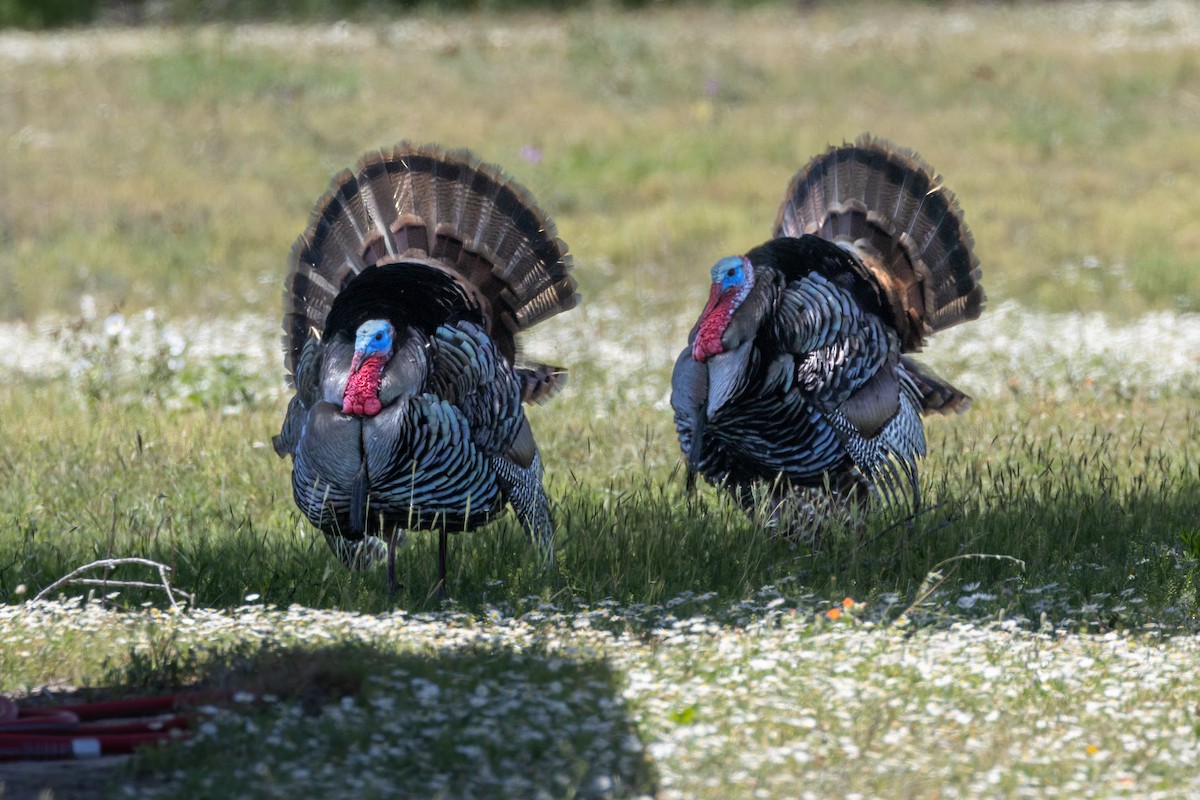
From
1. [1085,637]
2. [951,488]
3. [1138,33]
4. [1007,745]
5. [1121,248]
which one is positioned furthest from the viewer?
[1138,33]

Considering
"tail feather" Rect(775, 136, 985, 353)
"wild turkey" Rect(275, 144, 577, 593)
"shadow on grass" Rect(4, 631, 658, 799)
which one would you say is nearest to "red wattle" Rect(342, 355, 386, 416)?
"wild turkey" Rect(275, 144, 577, 593)

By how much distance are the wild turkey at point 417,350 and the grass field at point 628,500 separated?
0.37 metres

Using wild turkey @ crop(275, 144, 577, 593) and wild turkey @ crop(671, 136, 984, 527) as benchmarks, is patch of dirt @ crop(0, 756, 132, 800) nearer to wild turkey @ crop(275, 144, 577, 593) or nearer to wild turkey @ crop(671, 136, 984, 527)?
wild turkey @ crop(275, 144, 577, 593)

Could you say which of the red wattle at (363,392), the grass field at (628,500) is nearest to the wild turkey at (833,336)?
the grass field at (628,500)

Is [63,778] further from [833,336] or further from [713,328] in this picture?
[833,336]

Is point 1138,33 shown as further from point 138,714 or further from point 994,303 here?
point 138,714

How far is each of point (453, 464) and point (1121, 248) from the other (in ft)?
33.0

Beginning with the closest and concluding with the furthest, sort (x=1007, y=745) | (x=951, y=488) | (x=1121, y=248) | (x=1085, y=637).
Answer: (x=1007, y=745) < (x=1085, y=637) < (x=951, y=488) < (x=1121, y=248)

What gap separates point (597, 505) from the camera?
22.5 ft

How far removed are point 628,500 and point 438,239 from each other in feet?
4.52

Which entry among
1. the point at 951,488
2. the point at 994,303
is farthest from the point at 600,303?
the point at 951,488

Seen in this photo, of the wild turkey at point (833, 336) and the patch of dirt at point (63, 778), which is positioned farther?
the wild turkey at point (833, 336)

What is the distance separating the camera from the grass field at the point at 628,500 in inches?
170

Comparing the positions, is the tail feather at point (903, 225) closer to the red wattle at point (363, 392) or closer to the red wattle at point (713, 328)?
the red wattle at point (713, 328)
